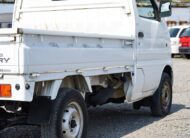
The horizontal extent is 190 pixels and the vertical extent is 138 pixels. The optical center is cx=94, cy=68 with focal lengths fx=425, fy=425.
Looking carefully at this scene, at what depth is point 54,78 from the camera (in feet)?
15.5

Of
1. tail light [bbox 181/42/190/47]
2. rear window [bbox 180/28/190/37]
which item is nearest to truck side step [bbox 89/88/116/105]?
tail light [bbox 181/42/190/47]

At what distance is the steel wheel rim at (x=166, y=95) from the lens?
26.0ft

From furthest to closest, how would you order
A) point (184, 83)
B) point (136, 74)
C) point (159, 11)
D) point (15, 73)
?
point (184, 83), point (159, 11), point (136, 74), point (15, 73)

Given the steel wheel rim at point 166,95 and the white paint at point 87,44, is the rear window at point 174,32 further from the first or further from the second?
the steel wheel rim at point 166,95

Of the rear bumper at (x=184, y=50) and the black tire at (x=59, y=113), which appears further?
the rear bumper at (x=184, y=50)

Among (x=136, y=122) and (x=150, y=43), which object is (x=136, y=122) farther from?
(x=150, y=43)

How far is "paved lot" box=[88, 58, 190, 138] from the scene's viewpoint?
20.9 ft

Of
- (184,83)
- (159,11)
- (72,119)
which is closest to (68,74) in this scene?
→ (72,119)

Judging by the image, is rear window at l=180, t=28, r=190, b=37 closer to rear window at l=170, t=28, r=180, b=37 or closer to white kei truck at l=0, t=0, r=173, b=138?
rear window at l=170, t=28, r=180, b=37

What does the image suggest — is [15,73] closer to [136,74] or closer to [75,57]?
[75,57]

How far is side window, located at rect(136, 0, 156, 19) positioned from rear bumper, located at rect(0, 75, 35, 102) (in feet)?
10.7

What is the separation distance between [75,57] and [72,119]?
76cm

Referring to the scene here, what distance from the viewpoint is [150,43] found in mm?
7387

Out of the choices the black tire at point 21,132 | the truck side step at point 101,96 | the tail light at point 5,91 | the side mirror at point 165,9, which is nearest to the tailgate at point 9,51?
the tail light at point 5,91
